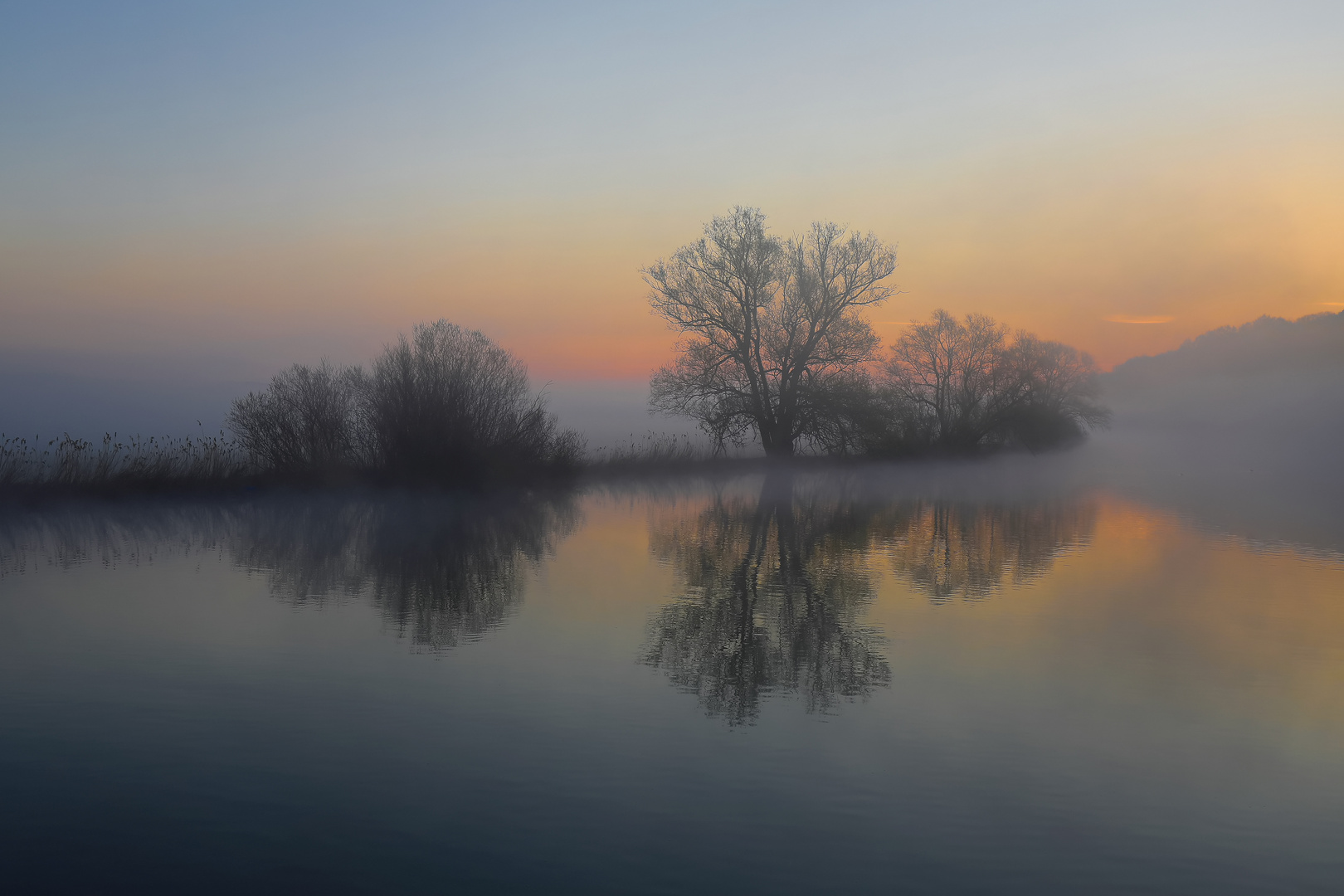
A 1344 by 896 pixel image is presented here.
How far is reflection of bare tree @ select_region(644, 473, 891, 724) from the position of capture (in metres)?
7.00

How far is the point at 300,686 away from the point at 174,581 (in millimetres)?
5363

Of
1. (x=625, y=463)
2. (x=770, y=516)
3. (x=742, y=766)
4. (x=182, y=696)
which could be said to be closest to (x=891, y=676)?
(x=742, y=766)

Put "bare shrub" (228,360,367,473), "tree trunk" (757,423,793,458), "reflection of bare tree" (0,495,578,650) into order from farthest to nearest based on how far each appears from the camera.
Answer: "tree trunk" (757,423,793,458) < "bare shrub" (228,360,367,473) < "reflection of bare tree" (0,495,578,650)

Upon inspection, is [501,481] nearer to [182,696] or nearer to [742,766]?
[182,696]

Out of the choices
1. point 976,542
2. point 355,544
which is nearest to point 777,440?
point 976,542

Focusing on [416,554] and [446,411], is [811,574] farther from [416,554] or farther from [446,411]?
[446,411]

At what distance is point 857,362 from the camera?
37.0 meters

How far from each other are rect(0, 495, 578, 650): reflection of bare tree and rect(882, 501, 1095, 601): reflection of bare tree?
509cm

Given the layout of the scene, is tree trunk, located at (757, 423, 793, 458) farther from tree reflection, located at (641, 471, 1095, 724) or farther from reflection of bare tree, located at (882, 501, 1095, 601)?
reflection of bare tree, located at (882, 501, 1095, 601)

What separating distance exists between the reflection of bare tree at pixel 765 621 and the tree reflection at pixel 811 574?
0.06 ft

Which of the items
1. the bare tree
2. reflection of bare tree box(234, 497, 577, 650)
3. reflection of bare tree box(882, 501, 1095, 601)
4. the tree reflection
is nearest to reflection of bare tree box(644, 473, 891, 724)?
the tree reflection

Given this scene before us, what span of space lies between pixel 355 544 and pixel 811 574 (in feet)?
23.1

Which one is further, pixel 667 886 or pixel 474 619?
pixel 474 619

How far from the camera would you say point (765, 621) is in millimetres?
9211
